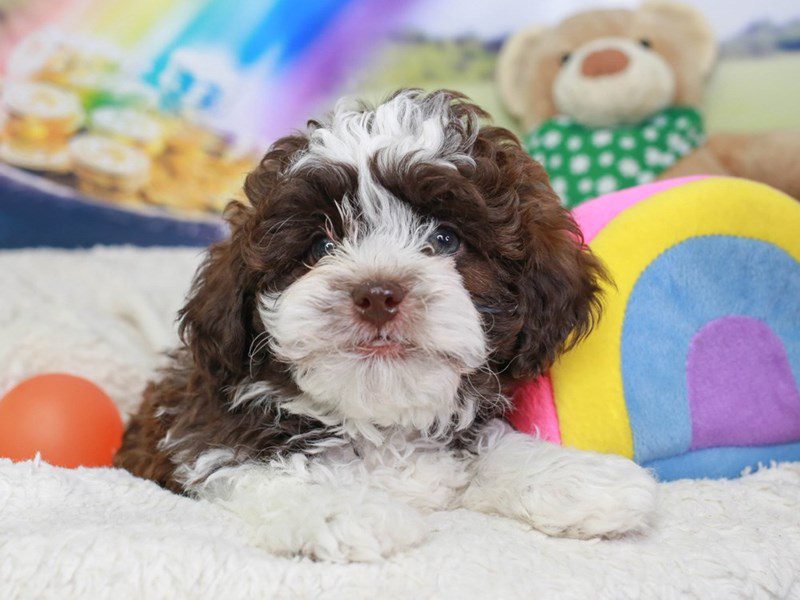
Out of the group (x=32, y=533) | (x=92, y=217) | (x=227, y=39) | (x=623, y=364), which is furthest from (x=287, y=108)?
(x=32, y=533)

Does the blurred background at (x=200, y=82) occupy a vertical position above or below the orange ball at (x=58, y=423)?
above

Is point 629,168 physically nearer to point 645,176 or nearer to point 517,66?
point 645,176

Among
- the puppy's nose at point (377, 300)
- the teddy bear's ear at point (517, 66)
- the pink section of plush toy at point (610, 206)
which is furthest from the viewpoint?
the teddy bear's ear at point (517, 66)

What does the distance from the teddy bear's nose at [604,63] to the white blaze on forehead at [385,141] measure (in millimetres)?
2214

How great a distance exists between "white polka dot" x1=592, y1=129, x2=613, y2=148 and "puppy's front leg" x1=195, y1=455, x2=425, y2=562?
2.76 m

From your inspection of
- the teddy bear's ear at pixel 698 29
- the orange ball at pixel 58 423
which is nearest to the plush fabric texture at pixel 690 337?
the orange ball at pixel 58 423

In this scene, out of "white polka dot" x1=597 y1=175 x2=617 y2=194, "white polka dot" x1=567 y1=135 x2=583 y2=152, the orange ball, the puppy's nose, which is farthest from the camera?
A: "white polka dot" x1=567 y1=135 x2=583 y2=152

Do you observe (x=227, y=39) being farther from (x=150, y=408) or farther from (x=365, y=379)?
(x=365, y=379)

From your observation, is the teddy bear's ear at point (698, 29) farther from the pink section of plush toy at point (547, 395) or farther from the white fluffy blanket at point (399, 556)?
the white fluffy blanket at point (399, 556)

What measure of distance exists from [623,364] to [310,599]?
41.9 inches

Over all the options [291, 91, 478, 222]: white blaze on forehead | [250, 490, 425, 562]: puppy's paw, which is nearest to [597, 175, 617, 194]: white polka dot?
[291, 91, 478, 222]: white blaze on forehead

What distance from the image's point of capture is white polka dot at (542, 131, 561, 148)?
4305mm

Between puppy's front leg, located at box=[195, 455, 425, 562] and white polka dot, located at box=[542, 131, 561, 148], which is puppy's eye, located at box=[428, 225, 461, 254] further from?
white polka dot, located at box=[542, 131, 561, 148]

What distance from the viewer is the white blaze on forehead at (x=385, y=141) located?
1932 mm
